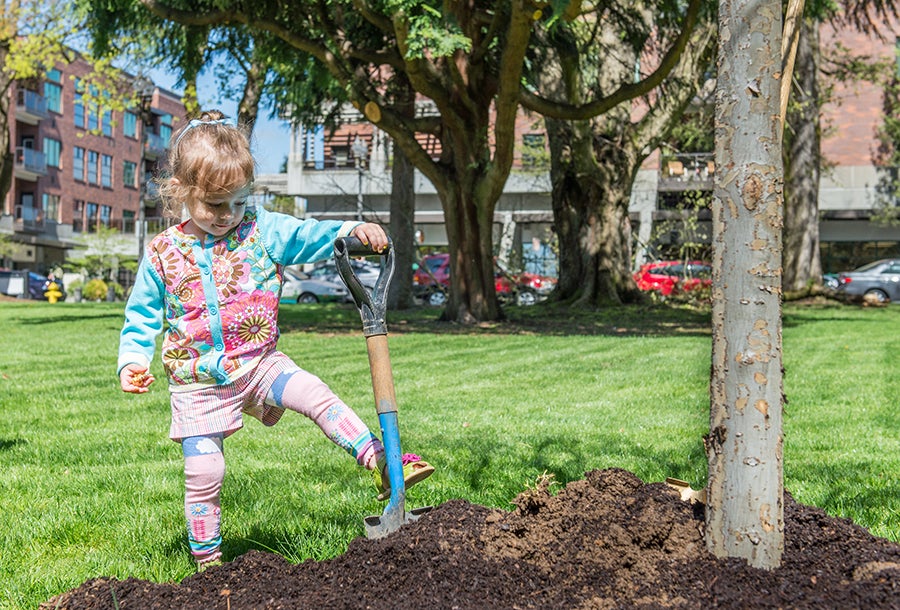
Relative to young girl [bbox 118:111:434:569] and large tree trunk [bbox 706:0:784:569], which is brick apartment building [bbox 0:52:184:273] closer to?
young girl [bbox 118:111:434:569]

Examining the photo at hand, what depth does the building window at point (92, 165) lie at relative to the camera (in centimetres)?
6262

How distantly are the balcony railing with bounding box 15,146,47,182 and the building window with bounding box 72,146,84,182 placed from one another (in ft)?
12.8

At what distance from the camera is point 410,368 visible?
958 cm

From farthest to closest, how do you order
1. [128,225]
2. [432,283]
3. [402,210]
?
[128,225], [432,283], [402,210]

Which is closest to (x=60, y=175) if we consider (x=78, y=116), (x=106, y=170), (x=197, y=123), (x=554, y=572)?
(x=78, y=116)

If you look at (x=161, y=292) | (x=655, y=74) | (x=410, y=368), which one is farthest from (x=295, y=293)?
(x=161, y=292)

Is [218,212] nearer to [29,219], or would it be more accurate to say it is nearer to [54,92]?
[29,219]

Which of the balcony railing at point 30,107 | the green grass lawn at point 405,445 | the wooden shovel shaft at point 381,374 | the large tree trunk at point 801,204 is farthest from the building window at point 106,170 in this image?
the wooden shovel shaft at point 381,374

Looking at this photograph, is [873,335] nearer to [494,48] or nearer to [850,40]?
[494,48]

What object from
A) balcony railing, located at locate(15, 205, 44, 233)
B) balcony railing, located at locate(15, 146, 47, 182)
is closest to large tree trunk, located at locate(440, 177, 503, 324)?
balcony railing, located at locate(15, 205, 44, 233)

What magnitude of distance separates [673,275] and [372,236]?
2426 centimetres

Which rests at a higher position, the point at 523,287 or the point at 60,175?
the point at 60,175

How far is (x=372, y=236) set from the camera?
2.84m

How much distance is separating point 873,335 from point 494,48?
23.1 feet
